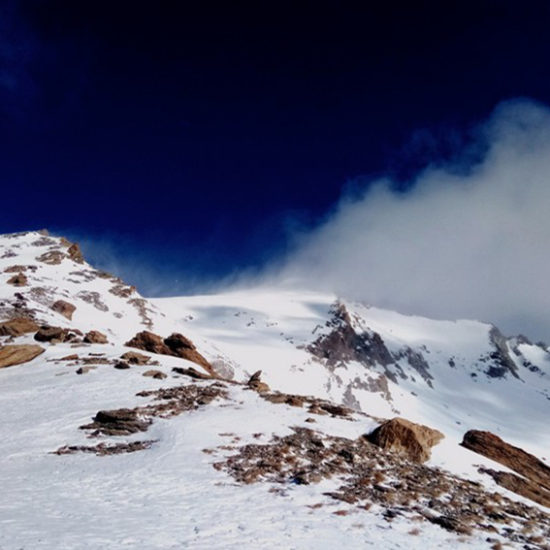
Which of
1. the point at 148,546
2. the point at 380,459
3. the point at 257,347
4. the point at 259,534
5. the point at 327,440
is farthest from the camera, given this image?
the point at 257,347

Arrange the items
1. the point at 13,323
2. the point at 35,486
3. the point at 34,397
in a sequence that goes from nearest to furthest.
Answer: the point at 35,486 < the point at 34,397 < the point at 13,323

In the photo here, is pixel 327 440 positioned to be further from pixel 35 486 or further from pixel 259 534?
pixel 35 486

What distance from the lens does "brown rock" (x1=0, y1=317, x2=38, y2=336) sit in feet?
148

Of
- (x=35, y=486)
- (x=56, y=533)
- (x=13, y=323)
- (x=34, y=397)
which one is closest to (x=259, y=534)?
(x=56, y=533)

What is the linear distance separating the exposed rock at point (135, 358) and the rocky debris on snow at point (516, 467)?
24.1 m

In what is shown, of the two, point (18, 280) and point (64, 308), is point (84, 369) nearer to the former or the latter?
point (64, 308)

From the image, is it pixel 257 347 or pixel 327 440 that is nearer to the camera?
pixel 327 440

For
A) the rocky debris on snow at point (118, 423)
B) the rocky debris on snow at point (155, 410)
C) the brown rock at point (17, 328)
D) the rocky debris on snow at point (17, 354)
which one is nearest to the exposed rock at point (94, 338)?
the brown rock at point (17, 328)

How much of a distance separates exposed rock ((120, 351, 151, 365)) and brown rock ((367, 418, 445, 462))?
21.4m

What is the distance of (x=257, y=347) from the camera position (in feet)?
587

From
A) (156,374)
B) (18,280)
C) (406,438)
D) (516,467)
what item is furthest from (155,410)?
(18,280)

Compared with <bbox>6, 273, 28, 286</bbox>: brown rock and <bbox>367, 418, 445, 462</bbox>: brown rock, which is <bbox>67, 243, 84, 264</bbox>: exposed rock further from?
<bbox>367, 418, 445, 462</bbox>: brown rock

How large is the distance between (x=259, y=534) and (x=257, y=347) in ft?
559

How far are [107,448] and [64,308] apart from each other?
221 ft
